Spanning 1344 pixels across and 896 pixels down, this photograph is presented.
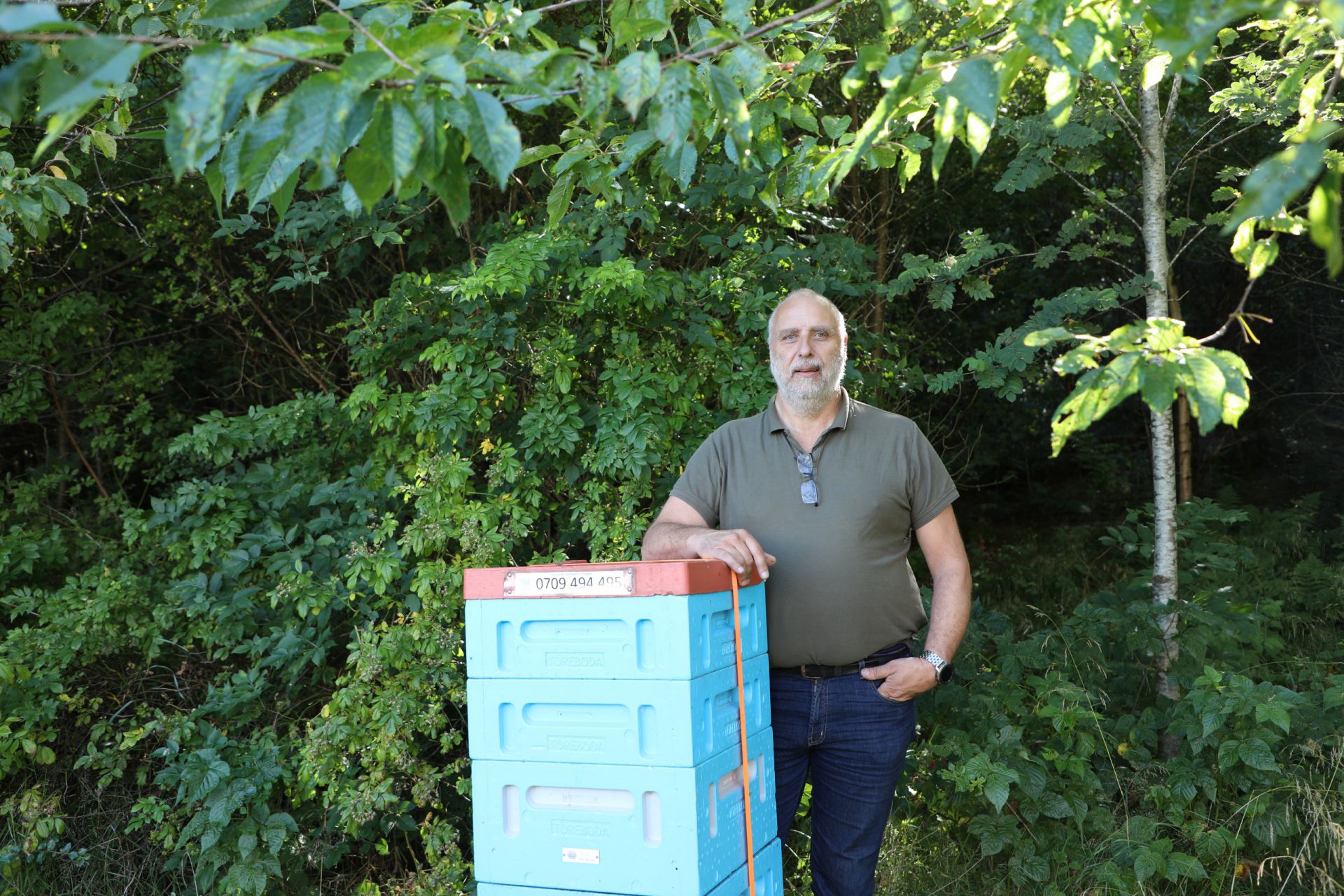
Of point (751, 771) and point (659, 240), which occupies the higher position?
point (659, 240)

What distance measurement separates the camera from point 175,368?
631 centimetres

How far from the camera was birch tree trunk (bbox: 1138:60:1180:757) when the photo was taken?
4.46m

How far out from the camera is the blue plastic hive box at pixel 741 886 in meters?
2.26

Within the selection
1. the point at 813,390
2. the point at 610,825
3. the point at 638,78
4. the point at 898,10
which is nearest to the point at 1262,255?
the point at 898,10

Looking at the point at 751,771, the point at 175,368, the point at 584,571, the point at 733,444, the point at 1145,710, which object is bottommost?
the point at 1145,710

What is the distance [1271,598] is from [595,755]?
17.7 feet

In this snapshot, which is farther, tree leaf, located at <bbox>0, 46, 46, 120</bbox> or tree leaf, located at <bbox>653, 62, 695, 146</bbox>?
tree leaf, located at <bbox>653, 62, 695, 146</bbox>

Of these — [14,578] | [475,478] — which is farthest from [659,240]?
[14,578]

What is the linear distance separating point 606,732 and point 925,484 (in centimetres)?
123

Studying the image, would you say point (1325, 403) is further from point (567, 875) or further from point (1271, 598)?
point (567, 875)

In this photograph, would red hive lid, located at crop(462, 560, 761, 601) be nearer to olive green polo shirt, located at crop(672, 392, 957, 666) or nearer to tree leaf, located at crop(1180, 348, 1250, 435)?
olive green polo shirt, located at crop(672, 392, 957, 666)

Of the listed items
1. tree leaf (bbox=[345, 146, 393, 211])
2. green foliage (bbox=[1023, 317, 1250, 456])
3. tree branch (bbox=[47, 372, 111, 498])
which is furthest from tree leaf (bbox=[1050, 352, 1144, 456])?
tree branch (bbox=[47, 372, 111, 498])

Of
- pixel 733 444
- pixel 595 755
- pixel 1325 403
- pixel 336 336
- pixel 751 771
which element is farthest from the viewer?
pixel 1325 403

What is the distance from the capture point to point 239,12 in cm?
155
